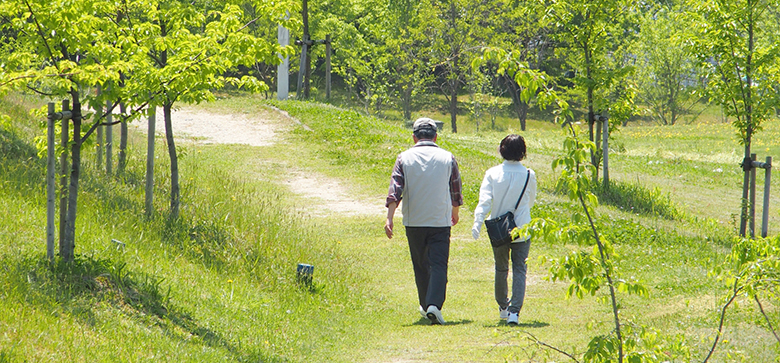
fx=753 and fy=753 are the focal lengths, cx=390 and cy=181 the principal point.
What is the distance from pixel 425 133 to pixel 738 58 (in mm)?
7570

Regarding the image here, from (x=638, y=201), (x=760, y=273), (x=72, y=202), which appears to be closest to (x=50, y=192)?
(x=72, y=202)

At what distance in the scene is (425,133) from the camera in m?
6.85

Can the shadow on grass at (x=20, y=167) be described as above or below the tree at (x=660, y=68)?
below

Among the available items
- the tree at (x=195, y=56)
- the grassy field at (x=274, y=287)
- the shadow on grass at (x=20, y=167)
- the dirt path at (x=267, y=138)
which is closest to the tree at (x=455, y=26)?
the dirt path at (x=267, y=138)

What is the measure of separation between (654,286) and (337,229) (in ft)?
17.1

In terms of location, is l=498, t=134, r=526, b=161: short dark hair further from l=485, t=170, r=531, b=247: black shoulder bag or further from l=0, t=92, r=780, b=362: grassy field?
l=0, t=92, r=780, b=362: grassy field

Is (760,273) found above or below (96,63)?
below

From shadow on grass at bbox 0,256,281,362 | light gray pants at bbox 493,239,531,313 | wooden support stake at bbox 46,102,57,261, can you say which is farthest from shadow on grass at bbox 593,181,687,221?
wooden support stake at bbox 46,102,57,261

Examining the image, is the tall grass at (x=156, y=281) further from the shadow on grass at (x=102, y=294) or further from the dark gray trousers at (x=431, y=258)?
the dark gray trousers at (x=431, y=258)

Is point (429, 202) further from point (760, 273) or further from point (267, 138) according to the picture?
point (267, 138)

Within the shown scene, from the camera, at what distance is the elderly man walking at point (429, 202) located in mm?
6703

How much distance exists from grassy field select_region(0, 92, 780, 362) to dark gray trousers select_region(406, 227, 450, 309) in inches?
11.8

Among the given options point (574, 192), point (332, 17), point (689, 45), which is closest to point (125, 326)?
point (574, 192)

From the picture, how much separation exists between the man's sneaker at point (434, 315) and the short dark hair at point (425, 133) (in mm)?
1525
